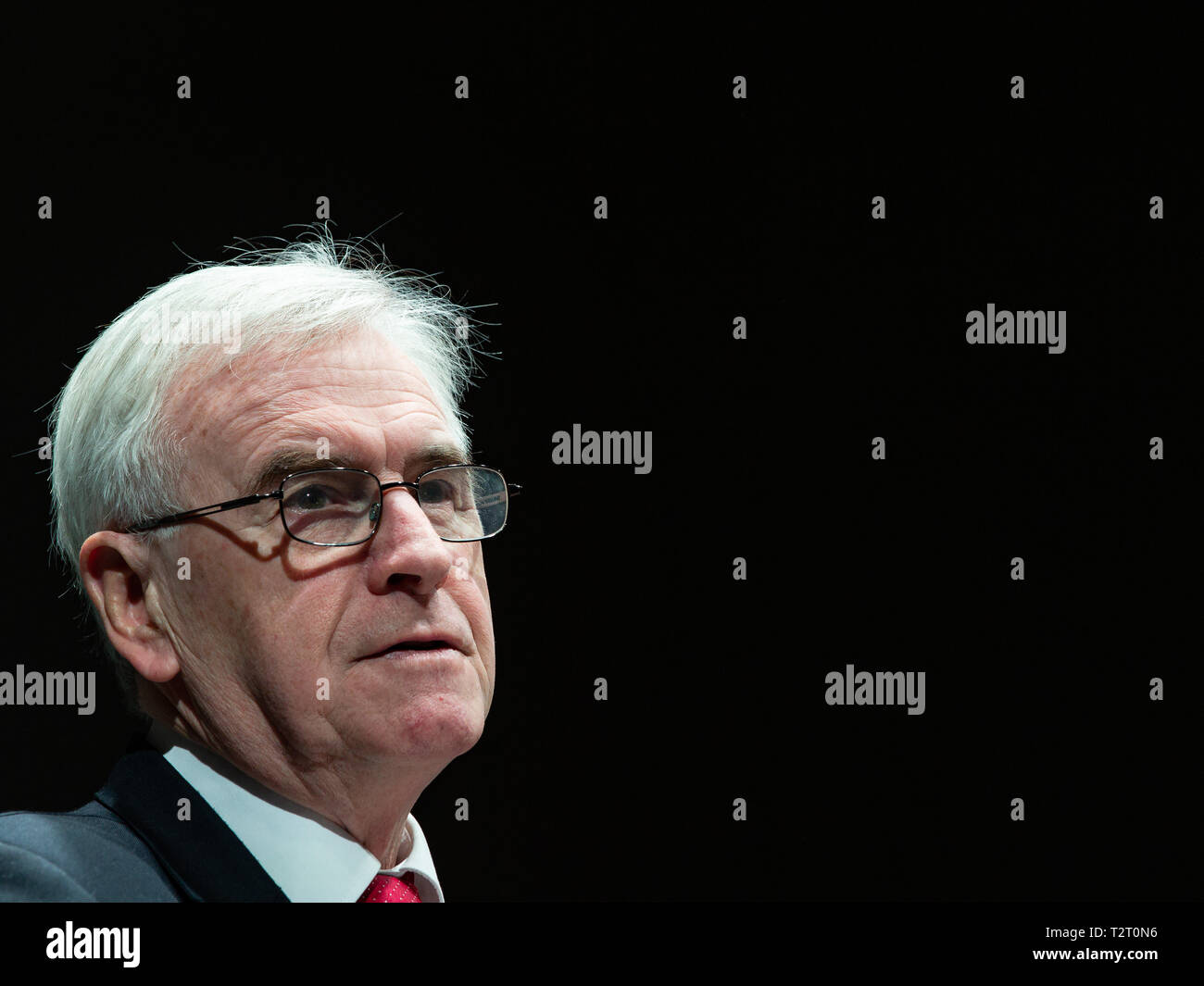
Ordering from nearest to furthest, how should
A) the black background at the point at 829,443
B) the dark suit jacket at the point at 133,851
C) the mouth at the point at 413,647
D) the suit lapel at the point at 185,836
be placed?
1. the dark suit jacket at the point at 133,851
2. the suit lapel at the point at 185,836
3. the mouth at the point at 413,647
4. the black background at the point at 829,443

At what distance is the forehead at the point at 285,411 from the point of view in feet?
6.24

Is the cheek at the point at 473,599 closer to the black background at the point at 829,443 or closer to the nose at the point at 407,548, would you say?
the nose at the point at 407,548

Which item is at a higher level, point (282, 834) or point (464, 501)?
point (464, 501)

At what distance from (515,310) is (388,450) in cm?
104

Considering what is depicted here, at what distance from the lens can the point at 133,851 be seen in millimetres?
1745

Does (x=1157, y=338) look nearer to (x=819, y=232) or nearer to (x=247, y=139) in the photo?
(x=819, y=232)

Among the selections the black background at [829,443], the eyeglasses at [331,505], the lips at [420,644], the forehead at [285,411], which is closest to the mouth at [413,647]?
the lips at [420,644]

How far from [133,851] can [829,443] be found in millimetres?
1833

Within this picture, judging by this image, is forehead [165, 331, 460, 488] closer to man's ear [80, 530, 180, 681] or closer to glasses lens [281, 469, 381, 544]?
glasses lens [281, 469, 381, 544]

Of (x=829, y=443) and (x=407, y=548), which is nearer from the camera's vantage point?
(x=407, y=548)

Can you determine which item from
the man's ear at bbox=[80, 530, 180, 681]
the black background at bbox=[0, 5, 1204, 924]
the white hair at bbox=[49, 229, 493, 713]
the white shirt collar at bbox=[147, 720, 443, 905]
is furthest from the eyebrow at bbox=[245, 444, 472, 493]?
the black background at bbox=[0, 5, 1204, 924]

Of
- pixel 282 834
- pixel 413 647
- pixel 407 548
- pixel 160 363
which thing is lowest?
pixel 282 834

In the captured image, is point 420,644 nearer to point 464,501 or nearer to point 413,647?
point 413,647

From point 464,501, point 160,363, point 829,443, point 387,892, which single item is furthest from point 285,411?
point 829,443
